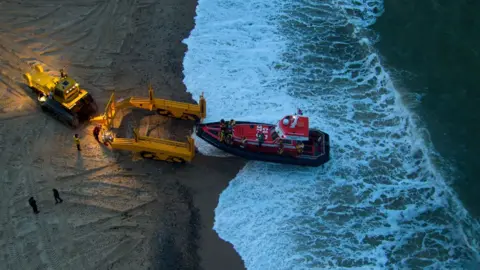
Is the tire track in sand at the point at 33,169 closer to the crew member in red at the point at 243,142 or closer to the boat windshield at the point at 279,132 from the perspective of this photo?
the crew member in red at the point at 243,142

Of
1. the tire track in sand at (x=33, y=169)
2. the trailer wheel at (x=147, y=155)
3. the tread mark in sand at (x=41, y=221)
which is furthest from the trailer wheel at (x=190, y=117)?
the tread mark in sand at (x=41, y=221)

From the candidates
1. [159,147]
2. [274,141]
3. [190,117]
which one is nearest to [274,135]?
[274,141]

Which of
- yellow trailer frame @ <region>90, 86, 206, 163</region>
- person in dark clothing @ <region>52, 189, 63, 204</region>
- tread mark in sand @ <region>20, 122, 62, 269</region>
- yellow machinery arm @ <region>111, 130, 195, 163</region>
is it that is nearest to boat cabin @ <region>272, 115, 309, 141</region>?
yellow trailer frame @ <region>90, 86, 206, 163</region>

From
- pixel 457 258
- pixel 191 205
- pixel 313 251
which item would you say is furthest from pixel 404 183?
pixel 191 205

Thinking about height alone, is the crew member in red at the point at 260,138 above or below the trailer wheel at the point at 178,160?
above

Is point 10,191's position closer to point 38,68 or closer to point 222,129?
point 38,68

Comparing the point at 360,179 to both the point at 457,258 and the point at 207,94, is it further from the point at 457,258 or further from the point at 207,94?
the point at 207,94
